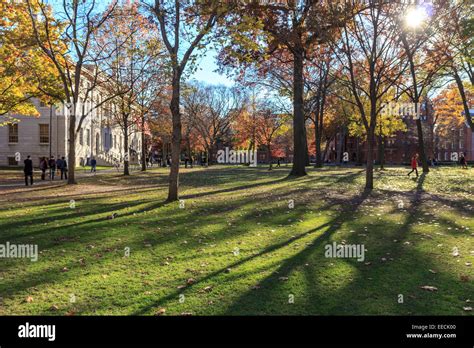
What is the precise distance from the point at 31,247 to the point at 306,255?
18.1ft

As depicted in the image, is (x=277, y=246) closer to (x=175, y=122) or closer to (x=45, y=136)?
(x=175, y=122)

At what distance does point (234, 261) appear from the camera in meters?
6.85

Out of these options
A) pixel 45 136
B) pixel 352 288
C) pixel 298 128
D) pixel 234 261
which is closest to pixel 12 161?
pixel 45 136

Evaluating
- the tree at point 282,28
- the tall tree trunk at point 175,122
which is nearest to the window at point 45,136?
the tree at point 282,28

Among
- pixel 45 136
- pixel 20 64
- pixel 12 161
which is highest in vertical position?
pixel 20 64

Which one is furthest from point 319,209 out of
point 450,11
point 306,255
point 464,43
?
point 464,43

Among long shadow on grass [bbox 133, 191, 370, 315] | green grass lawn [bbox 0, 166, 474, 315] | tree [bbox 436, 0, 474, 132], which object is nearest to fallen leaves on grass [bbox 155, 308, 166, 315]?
green grass lawn [bbox 0, 166, 474, 315]

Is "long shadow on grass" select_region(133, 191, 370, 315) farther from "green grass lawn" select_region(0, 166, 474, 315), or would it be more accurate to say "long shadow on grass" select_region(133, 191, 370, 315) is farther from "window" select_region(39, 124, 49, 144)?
"window" select_region(39, 124, 49, 144)

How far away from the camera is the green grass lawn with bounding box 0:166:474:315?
492 centimetres

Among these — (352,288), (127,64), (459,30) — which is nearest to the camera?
(352,288)

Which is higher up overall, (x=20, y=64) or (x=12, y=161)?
(x=20, y=64)

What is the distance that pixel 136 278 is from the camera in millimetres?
Result: 5961

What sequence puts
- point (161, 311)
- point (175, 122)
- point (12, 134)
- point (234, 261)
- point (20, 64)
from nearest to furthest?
point (161, 311), point (234, 261), point (175, 122), point (20, 64), point (12, 134)
